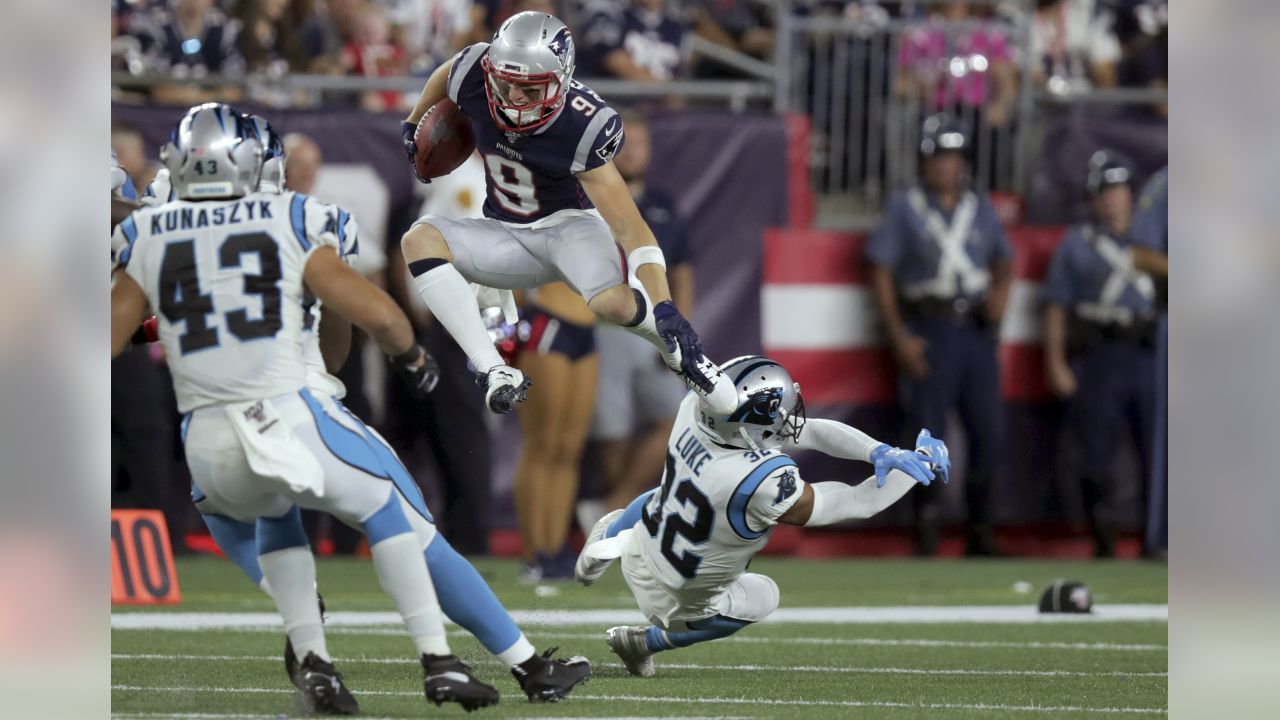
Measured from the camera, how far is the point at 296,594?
16.3 feet

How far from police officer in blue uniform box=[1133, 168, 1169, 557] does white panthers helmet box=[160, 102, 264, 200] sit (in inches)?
262

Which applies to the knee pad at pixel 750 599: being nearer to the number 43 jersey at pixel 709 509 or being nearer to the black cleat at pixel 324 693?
the number 43 jersey at pixel 709 509

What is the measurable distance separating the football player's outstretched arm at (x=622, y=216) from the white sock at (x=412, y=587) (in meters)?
1.39

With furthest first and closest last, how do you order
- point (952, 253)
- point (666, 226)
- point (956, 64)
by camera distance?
1. point (956, 64)
2. point (952, 253)
3. point (666, 226)

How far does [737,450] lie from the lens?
5.74m

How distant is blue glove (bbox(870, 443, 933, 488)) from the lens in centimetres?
543

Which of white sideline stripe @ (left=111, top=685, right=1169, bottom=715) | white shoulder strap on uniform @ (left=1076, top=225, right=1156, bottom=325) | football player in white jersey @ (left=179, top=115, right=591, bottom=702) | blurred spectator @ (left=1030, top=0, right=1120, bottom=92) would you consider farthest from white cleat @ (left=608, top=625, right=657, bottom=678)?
blurred spectator @ (left=1030, top=0, right=1120, bottom=92)

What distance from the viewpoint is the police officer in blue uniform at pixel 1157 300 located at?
34.0ft

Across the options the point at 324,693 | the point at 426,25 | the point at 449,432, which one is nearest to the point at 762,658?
the point at 324,693

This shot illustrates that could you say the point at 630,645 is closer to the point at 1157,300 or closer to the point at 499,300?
the point at 499,300

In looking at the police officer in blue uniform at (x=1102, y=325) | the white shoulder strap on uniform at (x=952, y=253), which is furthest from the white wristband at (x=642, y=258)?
the police officer in blue uniform at (x=1102, y=325)

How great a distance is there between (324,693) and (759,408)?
158 centimetres

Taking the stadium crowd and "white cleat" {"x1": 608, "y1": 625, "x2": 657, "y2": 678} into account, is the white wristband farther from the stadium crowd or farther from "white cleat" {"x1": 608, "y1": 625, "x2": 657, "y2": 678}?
the stadium crowd

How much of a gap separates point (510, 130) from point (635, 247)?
1.70 ft
